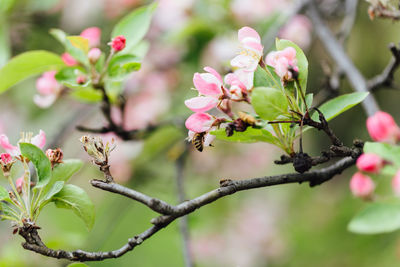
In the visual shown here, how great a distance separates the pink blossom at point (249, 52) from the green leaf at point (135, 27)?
1.20 feet

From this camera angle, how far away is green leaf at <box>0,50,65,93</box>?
1056 mm

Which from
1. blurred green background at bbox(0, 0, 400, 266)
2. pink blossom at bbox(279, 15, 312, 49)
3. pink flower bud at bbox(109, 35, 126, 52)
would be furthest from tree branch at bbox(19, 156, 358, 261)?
pink blossom at bbox(279, 15, 312, 49)

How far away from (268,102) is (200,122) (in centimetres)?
13

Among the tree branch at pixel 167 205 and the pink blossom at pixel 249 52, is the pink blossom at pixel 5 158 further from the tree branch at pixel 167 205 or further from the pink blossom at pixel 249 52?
the pink blossom at pixel 249 52

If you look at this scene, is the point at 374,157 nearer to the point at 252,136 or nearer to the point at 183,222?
the point at 252,136

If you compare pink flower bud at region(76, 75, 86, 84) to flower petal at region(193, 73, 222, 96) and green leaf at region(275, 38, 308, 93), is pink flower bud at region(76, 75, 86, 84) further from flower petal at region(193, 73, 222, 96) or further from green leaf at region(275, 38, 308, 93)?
green leaf at region(275, 38, 308, 93)

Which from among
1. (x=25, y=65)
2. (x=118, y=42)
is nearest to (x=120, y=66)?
(x=118, y=42)

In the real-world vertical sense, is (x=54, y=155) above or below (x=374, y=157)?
above

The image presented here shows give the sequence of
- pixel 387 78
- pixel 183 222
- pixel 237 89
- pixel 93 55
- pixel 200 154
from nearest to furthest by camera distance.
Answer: pixel 237 89, pixel 93 55, pixel 387 78, pixel 183 222, pixel 200 154

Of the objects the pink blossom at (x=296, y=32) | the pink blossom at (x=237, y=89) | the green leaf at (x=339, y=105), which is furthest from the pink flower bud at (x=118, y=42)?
the pink blossom at (x=296, y=32)

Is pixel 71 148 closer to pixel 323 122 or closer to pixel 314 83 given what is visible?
pixel 314 83

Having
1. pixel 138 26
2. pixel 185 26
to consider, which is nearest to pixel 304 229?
pixel 185 26

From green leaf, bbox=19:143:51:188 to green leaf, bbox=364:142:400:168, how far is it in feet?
1.68

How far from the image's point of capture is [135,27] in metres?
1.12
